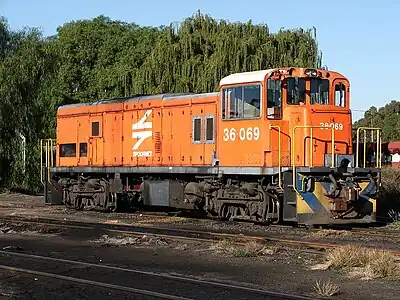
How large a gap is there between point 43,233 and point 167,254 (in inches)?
189

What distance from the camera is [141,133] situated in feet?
67.5

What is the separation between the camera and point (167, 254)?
1213cm

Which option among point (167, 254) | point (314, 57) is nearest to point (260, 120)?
point (167, 254)

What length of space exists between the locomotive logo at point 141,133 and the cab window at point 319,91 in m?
5.63

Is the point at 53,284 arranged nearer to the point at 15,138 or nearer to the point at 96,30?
the point at 15,138

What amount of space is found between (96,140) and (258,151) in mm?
7771

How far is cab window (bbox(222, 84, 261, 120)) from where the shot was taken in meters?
16.4

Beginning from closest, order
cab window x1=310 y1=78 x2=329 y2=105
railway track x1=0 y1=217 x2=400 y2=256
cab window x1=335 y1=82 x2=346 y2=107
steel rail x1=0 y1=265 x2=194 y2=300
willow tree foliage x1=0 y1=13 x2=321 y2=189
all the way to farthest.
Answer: steel rail x1=0 y1=265 x2=194 y2=300 → railway track x1=0 y1=217 x2=400 y2=256 → cab window x1=310 y1=78 x2=329 y2=105 → cab window x1=335 y1=82 x2=346 y2=107 → willow tree foliage x1=0 y1=13 x2=321 y2=189

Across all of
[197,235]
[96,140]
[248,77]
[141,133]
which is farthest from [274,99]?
[96,140]

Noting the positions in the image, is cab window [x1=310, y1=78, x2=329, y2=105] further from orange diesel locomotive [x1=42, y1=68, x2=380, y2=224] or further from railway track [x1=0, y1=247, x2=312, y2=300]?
railway track [x1=0, y1=247, x2=312, y2=300]

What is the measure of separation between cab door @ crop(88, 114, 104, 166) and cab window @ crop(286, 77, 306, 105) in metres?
8.03

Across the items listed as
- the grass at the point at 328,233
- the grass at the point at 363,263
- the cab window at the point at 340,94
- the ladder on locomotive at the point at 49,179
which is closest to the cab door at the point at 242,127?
the cab window at the point at 340,94

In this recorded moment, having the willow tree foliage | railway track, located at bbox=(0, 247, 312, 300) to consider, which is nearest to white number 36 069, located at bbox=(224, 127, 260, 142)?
railway track, located at bbox=(0, 247, 312, 300)

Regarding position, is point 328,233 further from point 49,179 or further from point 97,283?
point 49,179
